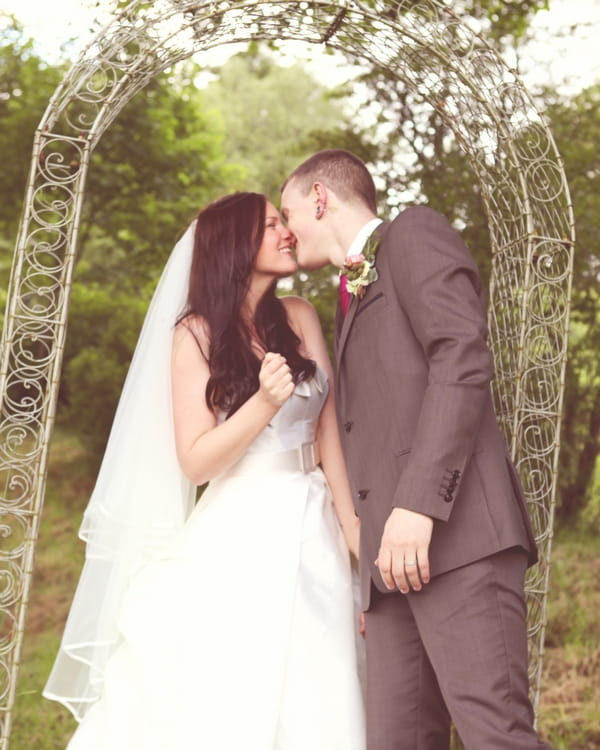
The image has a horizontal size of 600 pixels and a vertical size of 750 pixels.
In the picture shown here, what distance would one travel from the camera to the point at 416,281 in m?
2.52

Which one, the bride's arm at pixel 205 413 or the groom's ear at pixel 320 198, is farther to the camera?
the groom's ear at pixel 320 198

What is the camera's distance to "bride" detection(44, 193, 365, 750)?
291 cm

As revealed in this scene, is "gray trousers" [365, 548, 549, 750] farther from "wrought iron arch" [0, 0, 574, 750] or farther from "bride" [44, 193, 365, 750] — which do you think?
"wrought iron arch" [0, 0, 574, 750]

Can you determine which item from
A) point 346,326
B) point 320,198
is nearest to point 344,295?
Answer: point 346,326

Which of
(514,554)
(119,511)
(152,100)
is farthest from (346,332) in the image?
(152,100)

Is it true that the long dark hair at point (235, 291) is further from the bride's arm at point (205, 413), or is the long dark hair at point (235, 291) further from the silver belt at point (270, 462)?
the silver belt at point (270, 462)

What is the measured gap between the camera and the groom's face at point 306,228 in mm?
2947

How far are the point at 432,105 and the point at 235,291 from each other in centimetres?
114

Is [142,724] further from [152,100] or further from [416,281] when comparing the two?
[152,100]

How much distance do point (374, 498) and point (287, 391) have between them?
416 mm

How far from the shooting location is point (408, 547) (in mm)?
2404

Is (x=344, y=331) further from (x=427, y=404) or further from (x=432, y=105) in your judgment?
(x=432, y=105)

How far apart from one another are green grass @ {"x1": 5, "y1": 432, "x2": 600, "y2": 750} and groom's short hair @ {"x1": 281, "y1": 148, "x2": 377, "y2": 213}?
234cm

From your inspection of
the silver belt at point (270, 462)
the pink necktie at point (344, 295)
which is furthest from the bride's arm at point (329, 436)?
the pink necktie at point (344, 295)
